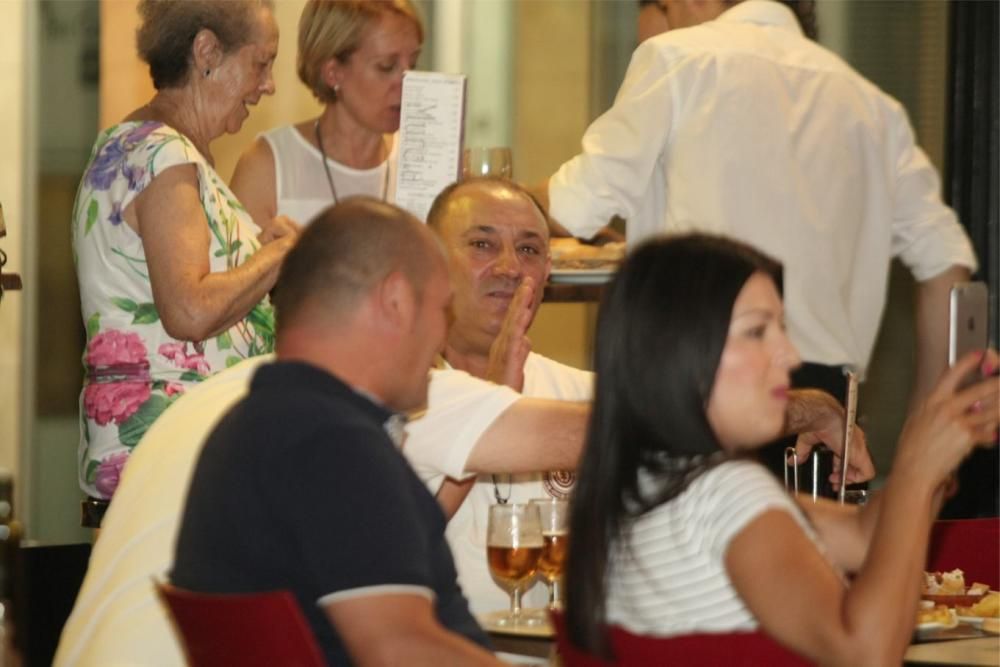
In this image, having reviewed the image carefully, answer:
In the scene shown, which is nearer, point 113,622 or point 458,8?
point 113,622

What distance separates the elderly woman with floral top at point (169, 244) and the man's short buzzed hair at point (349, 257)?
3.64 feet

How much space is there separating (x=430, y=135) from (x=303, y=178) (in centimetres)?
63

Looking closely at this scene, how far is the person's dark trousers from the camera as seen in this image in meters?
3.23

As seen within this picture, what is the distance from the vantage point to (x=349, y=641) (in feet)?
5.96

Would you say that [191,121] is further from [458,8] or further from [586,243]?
[458,8]

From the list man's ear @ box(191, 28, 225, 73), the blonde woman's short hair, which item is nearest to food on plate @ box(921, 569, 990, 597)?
man's ear @ box(191, 28, 225, 73)

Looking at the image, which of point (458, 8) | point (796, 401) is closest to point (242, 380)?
point (796, 401)

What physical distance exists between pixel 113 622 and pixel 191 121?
1.40 metres

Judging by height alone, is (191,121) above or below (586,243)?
above

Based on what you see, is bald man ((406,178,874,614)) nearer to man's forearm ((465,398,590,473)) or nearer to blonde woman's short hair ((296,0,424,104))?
man's forearm ((465,398,590,473))

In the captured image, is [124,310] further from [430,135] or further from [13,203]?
[13,203]

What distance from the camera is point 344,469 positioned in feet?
5.96

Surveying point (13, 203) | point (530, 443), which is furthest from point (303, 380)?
point (13, 203)

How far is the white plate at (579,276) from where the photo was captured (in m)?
3.64
